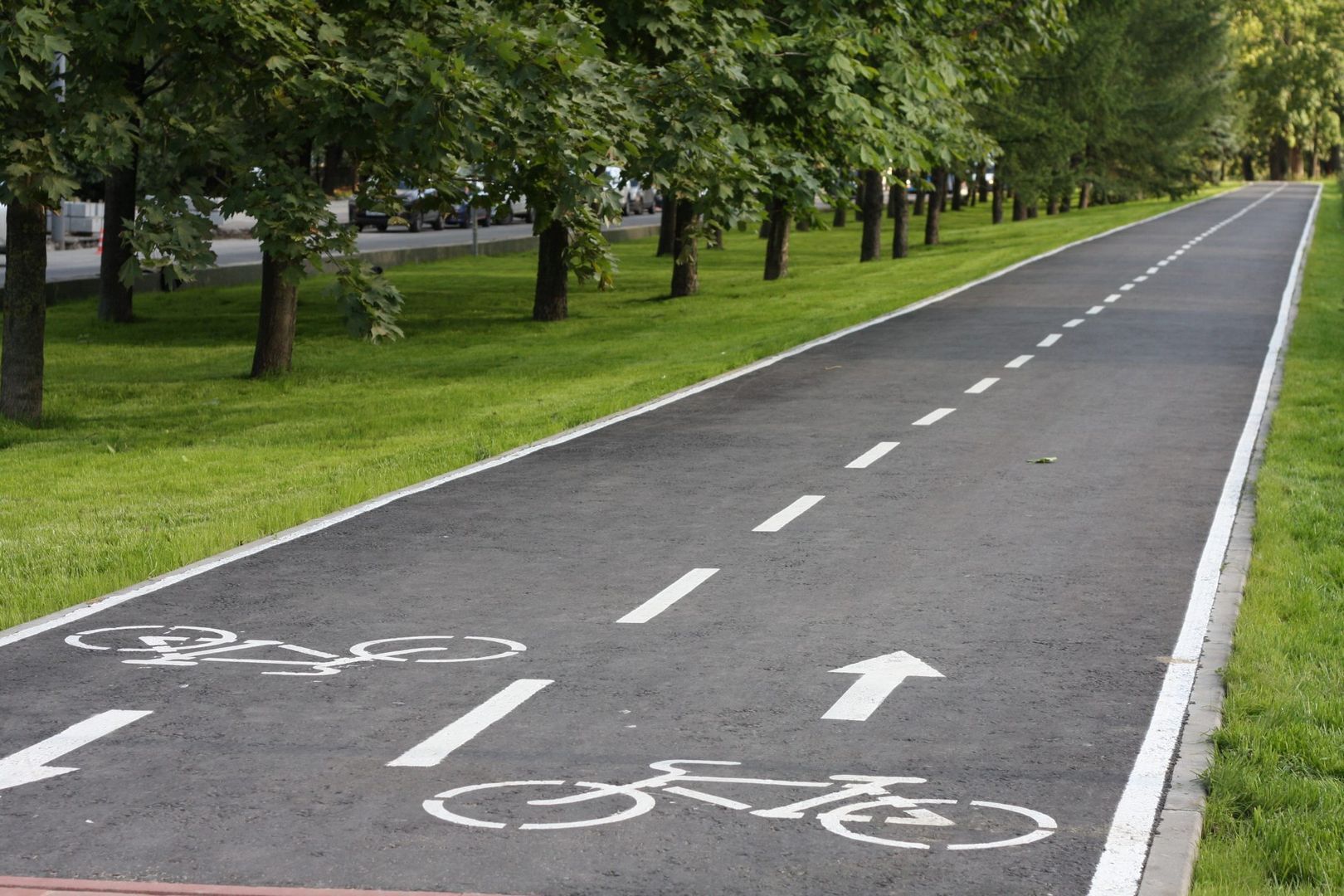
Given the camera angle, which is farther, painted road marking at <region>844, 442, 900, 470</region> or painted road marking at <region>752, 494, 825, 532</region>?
painted road marking at <region>844, 442, 900, 470</region>

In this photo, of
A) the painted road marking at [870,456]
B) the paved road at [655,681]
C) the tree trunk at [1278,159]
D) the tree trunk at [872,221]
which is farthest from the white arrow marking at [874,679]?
the tree trunk at [1278,159]

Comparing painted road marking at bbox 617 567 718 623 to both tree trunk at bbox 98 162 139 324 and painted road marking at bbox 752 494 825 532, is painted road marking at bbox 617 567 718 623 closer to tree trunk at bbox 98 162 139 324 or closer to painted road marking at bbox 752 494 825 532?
painted road marking at bbox 752 494 825 532

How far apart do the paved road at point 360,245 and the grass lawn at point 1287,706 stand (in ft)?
78.1

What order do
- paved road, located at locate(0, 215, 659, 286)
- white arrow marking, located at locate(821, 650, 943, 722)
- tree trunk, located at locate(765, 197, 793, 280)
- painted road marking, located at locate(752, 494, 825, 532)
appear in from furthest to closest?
paved road, located at locate(0, 215, 659, 286), tree trunk, located at locate(765, 197, 793, 280), painted road marking, located at locate(752, 494, 825, 532), white arrow marking, located at locate(821, 650, 943, 722)

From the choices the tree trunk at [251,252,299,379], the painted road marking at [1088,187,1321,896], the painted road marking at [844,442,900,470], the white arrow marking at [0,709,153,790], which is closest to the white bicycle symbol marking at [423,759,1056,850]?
the painted road marking at [1088,187,1321,896]

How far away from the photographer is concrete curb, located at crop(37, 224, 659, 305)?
3466 centimetres

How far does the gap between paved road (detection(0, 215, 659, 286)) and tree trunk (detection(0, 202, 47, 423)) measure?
44.7 feet

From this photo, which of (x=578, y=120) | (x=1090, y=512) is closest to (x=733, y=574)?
(x=1090, y=512)

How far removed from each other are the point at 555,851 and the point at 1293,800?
232cm

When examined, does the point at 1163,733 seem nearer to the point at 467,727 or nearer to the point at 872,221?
the point at 467,727

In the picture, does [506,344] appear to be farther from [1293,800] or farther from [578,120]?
[1293,800]

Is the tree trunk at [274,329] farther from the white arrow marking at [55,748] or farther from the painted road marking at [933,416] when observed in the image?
the white arrow marking at [55,748]

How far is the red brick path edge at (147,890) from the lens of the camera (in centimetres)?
511

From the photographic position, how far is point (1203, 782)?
611cm
